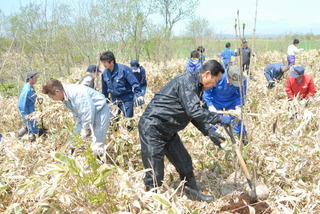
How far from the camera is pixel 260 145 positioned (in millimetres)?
3461

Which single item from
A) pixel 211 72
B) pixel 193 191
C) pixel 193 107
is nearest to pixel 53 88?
pixel 193 107

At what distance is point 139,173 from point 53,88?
1.34 m

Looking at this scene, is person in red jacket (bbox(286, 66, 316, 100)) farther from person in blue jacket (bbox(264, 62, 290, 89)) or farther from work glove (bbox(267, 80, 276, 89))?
work glove (bbox(267, 80, 276, 89))

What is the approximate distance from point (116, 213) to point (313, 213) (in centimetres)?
189

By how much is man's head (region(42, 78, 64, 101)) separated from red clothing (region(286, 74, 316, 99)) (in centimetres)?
369

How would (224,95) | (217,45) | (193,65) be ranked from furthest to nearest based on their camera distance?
1. (217,45)
2. (193,65)
3. (224,95)

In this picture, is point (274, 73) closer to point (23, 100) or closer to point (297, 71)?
point (297, 71)

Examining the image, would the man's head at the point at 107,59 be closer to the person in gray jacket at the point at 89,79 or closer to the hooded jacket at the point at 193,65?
the person in gray jacket at the point at 89,79

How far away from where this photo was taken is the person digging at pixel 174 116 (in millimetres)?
2514

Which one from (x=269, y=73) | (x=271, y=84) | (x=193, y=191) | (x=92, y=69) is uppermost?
(x=92, y=69)

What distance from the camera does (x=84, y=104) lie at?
10.3 feet

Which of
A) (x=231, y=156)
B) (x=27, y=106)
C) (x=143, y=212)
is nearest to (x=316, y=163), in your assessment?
(x=231, y=156)

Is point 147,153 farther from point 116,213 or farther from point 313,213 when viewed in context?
point 313,213

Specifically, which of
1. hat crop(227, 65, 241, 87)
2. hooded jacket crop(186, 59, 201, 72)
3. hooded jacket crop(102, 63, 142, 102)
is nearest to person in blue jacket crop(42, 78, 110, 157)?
hooded jacket crop(102, 63, 142, 102)
